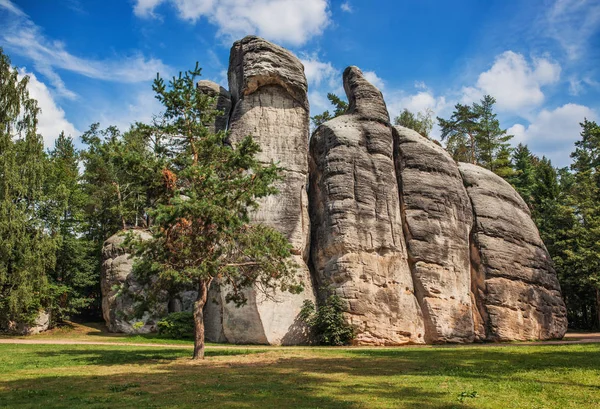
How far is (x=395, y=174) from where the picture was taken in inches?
1233

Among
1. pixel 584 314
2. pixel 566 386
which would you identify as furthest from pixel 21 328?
pixel 584 314

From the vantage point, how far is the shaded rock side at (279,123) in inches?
1120

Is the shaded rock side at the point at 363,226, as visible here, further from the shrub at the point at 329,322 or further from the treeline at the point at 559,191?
the treeline at the point at 559,191

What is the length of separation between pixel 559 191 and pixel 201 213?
4062cm

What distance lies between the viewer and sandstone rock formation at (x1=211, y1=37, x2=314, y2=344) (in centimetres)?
2847

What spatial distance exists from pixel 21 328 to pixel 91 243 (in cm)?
960

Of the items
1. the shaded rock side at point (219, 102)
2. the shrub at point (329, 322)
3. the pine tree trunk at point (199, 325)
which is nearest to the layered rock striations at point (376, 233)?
the shrub at point (329, 322)

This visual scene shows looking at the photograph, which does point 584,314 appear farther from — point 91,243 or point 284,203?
point 91,243

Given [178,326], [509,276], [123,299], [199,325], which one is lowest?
[178,326]

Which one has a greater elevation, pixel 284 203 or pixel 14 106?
pixel 14 106

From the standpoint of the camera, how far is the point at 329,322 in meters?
25.0

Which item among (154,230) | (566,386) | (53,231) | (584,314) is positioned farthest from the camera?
(584,314)

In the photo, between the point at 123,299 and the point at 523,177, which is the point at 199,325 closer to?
the point at 123,299

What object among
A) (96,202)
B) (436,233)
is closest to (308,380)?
(436,233)
